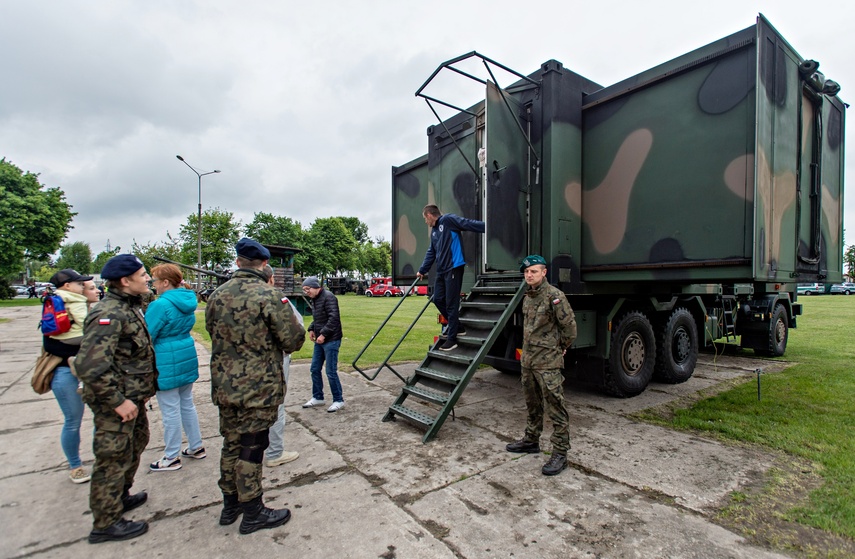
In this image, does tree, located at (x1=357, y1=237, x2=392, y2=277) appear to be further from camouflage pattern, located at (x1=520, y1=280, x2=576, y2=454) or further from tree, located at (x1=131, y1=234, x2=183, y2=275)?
camouflage pattern, located at (x1=520, y1=280, x2=576, y2=454)

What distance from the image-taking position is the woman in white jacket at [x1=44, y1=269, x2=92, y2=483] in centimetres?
311

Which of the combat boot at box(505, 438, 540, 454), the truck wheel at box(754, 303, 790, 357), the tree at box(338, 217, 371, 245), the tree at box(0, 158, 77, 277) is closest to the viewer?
the combat boot at box(505, 438, 540, 454)

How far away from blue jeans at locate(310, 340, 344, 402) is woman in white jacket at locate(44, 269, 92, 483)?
2.06 meters

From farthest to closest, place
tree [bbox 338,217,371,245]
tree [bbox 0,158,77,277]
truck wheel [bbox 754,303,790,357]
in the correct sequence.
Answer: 1. tree [bbox 338,217,371,245]
2. tree [bbox 0,158,77,277]
3. truck wheel [bbox 754,303,790,357]

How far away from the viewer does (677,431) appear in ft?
13.8

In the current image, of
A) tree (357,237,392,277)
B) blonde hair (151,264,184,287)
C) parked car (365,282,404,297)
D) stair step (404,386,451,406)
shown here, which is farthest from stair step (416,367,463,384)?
tree (357,237,392,277)

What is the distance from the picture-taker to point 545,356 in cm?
344

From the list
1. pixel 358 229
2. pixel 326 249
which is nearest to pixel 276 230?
pixel 326 249

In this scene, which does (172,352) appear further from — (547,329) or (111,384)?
(547,329)

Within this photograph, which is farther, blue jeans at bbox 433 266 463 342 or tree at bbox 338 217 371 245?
tree at bbox 338 217 371 245

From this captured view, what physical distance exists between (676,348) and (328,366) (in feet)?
16.1

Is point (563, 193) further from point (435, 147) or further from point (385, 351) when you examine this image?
point (385, 351)

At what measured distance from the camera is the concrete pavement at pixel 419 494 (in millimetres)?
2393

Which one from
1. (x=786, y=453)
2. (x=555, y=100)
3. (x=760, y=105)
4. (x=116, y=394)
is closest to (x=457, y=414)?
(x=786, y=453)
